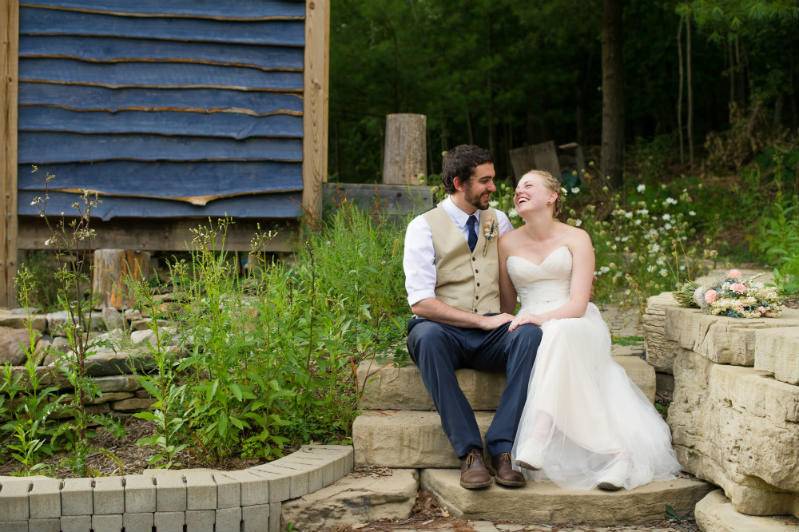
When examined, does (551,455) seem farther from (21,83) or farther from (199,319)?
(21,83)

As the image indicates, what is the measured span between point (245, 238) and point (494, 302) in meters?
3.57

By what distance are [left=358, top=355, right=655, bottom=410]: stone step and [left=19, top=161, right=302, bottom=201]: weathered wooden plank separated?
335 centimetres

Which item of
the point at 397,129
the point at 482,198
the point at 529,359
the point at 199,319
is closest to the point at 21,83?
the point at 397,129

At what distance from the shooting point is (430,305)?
4.59 m

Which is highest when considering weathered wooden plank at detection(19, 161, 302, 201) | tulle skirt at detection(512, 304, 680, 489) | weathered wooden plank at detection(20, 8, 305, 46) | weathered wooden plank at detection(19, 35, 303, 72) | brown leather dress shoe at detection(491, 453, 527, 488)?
weathered wooden plank at detection(20, 8, 305, 46)

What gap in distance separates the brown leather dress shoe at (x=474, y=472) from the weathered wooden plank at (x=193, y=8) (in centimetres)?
478

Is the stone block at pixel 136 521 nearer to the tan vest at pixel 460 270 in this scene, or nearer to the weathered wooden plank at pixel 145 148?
the tan vest at pixel 460 270

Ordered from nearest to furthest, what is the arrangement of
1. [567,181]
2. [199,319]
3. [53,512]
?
[53,512]
[199,319]
[567,181]

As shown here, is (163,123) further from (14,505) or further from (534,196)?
(14,505)

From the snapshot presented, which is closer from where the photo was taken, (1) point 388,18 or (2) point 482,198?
(2) point 482,198

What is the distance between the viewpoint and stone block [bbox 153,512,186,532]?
393cm

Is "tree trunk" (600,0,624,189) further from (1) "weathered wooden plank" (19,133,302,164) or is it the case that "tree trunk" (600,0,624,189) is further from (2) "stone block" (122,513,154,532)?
(2) "stone block" (122,513,154,532)

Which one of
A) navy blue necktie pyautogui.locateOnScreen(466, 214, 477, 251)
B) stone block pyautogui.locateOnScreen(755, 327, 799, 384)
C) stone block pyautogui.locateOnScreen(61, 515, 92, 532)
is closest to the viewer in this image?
stone block pyautogui.locateOnScreen(755, 327, 799, 384)

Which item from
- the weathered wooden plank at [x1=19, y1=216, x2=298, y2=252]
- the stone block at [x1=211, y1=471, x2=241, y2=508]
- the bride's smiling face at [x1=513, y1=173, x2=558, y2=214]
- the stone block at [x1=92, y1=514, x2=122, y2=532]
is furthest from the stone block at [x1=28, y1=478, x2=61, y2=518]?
the weathered wooden plank at [x1=19, y1=216, x2=298, y2=252]
